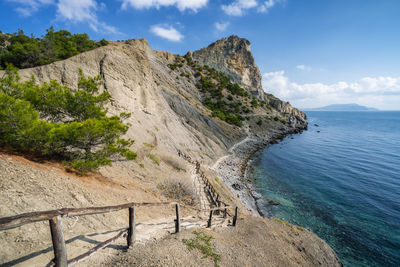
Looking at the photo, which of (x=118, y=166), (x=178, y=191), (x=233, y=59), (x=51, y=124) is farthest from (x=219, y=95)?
(x=51, y=124)

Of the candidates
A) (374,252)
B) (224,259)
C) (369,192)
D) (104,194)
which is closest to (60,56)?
(104,194)

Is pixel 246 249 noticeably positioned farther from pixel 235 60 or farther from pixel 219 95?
pixel 235 60

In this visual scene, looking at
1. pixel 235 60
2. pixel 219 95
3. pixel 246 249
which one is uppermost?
pixel 235 60

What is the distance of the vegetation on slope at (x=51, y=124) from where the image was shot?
7.41 m

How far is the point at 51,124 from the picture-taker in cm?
826

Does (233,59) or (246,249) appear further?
(233,59)

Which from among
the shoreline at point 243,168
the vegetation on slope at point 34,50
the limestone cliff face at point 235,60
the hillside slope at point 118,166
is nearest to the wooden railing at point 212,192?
the hillside slope at point 118,166

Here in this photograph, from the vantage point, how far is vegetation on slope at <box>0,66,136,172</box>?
7410 mm

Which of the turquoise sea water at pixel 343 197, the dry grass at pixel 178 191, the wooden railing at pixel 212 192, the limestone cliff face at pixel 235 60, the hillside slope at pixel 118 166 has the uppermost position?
the limestone cliff face at pixel 235 60

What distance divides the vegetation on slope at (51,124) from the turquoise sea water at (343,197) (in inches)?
826

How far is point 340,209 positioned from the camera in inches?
882

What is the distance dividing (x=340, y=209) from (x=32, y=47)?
45230 mm

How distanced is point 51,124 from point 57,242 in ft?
22.8

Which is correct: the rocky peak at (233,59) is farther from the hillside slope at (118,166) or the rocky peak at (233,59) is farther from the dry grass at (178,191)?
the dry grass at (178,191)
